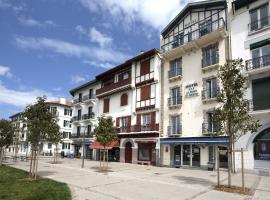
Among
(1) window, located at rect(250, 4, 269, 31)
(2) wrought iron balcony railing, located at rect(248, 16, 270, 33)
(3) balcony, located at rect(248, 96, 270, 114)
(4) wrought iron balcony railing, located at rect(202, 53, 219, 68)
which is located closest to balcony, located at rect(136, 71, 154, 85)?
(4) wrought iron balcony railing, located at rect(202, 53, 219, 68)

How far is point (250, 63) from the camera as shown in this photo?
21141mm

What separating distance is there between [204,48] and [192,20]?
13.0 feet

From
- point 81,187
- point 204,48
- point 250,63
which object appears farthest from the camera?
point 204,48

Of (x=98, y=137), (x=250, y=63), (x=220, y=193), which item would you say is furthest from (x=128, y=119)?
(x=220, y=193)

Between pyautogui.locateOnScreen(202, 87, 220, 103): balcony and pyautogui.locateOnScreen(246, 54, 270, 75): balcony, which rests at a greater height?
pyautogui.locateOnScreen(246, 54, 270, 75): balcony

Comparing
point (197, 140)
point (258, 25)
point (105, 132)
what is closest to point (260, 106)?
point (197, 140)

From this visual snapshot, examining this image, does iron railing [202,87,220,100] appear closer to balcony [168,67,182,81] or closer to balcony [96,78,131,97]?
balcony [168,67,182,81]

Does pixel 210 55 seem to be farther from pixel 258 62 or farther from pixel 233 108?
pixel 233 108

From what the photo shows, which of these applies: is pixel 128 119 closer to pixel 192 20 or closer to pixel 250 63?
pixel 192 20

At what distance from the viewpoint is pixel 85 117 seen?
41469 millimetres

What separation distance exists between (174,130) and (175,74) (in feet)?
19.4

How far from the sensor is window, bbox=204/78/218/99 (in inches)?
933

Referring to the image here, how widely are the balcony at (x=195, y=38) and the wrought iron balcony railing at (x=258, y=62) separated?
3.88 meters

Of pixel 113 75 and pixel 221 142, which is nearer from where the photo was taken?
pixel 221 142
